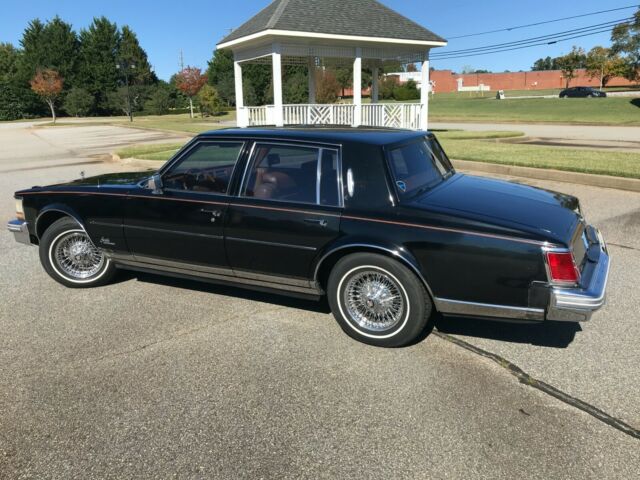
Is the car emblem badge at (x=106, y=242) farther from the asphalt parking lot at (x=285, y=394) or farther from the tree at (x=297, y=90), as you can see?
the tree at (x=297, y=90)

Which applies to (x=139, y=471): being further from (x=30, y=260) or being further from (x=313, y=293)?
(x=30, y=260)

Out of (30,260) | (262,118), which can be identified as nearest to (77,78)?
(262,118)

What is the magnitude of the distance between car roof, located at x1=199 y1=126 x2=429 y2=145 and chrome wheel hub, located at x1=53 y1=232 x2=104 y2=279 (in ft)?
5.41

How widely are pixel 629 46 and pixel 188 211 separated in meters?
75.5

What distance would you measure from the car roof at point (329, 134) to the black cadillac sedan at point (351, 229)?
2 centimetres

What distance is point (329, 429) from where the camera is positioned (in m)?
2.93

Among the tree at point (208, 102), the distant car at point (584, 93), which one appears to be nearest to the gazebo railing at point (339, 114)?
the tree at point (208, 102)

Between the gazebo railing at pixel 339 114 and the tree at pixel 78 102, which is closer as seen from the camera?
the gazebo railing at pixel 339 114

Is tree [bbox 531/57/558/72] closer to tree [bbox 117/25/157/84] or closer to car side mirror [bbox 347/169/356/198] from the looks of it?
tree [bbox 117/25/157/84]

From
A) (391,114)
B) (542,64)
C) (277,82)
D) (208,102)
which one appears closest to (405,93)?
(208,102)

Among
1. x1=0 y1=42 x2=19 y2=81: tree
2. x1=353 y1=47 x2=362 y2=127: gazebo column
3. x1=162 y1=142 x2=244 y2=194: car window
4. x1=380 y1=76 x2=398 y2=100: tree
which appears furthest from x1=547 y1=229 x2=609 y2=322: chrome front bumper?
x1=0 y1=42 x2=19 y2=81: tree

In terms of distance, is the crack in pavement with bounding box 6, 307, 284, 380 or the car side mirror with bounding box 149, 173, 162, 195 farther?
the car side mirror with bounding box 149, 173, 162, 195

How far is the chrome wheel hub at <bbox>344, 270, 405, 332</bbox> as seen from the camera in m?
3.84

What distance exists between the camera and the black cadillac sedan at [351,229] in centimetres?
346
